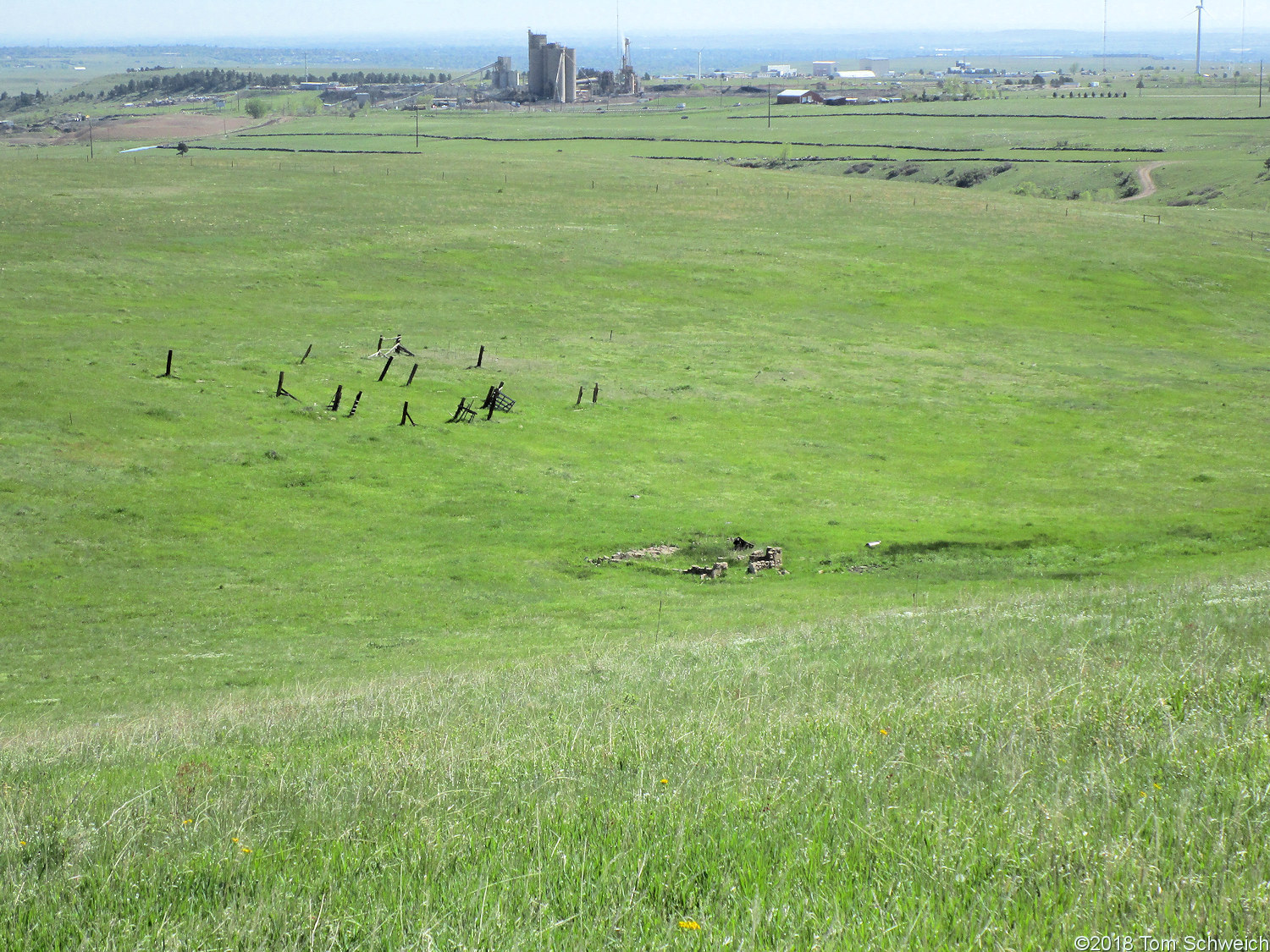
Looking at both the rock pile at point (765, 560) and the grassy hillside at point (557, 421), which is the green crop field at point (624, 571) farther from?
the rock pile at point (765, 560)

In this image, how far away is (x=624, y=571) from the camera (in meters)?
31.3

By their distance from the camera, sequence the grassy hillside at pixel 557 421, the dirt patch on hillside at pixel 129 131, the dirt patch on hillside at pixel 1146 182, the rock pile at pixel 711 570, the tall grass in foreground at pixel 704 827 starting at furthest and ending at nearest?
the dirt patch on hillside at pixel 129 131, the dirt patch on hillside at pixel 1146 182, the rock pile at pixel 711 570, the grassy hillside at pixel 557 421, the tall grass in foreground at pixel 704 827

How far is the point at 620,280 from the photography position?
2985 inches

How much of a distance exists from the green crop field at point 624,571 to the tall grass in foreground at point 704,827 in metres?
0.04

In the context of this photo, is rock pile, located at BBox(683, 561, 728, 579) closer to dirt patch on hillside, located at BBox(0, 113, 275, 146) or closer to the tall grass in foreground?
the tall grass in foreground

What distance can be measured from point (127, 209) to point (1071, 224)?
3208 inches

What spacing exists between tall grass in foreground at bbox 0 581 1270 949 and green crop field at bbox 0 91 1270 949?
4 cm

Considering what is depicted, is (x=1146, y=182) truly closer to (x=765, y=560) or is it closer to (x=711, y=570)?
(x=765, y=560)

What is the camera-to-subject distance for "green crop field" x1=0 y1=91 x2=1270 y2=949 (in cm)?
518

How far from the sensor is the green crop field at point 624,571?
5176 mm

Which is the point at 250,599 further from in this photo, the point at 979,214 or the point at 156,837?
the point at 979,214

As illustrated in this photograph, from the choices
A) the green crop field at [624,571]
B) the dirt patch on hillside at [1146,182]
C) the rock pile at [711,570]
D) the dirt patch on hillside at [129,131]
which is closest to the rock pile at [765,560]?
the green crop field at [624,571]

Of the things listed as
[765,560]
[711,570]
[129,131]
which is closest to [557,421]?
[765,560]

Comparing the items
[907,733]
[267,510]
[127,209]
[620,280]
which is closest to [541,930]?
[907,733]
